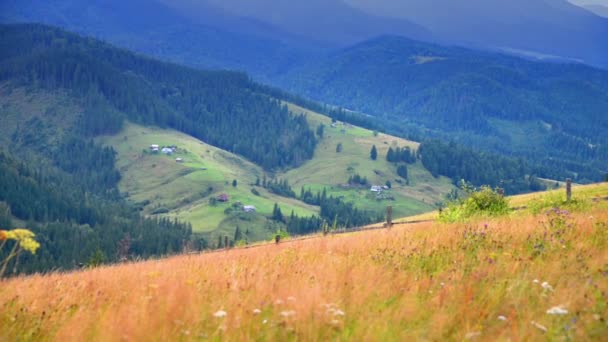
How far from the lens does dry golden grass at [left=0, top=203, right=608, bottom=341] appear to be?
824 centimetres

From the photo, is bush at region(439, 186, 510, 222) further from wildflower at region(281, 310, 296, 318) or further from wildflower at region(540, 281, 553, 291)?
wildflower at region(281, 310, 296, 318)

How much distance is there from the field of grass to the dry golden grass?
0.07 feet

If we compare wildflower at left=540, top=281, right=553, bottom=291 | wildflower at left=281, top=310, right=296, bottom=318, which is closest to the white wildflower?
wildflower at left=281, top=310, right=296, bottom=318

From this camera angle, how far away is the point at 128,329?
827cm

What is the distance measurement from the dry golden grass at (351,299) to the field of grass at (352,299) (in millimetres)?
21

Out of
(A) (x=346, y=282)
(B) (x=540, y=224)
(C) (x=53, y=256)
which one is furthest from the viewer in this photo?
(C) (x=53, y=256)

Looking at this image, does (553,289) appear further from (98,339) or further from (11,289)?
(11,289)

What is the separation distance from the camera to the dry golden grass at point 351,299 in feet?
27.0

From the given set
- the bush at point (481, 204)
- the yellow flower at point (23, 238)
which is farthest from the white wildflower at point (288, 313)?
the bush at point (481, 204)

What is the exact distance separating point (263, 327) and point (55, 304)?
3.87 m

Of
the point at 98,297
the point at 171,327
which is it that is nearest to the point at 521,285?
the point at 171,327

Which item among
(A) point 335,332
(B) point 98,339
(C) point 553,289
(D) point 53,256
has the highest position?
(C) point 553,289

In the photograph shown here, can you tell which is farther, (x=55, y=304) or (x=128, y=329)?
(x=55, y=304)

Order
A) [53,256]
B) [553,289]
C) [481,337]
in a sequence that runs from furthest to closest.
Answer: [53,256] → [553,289] → [481,337]
